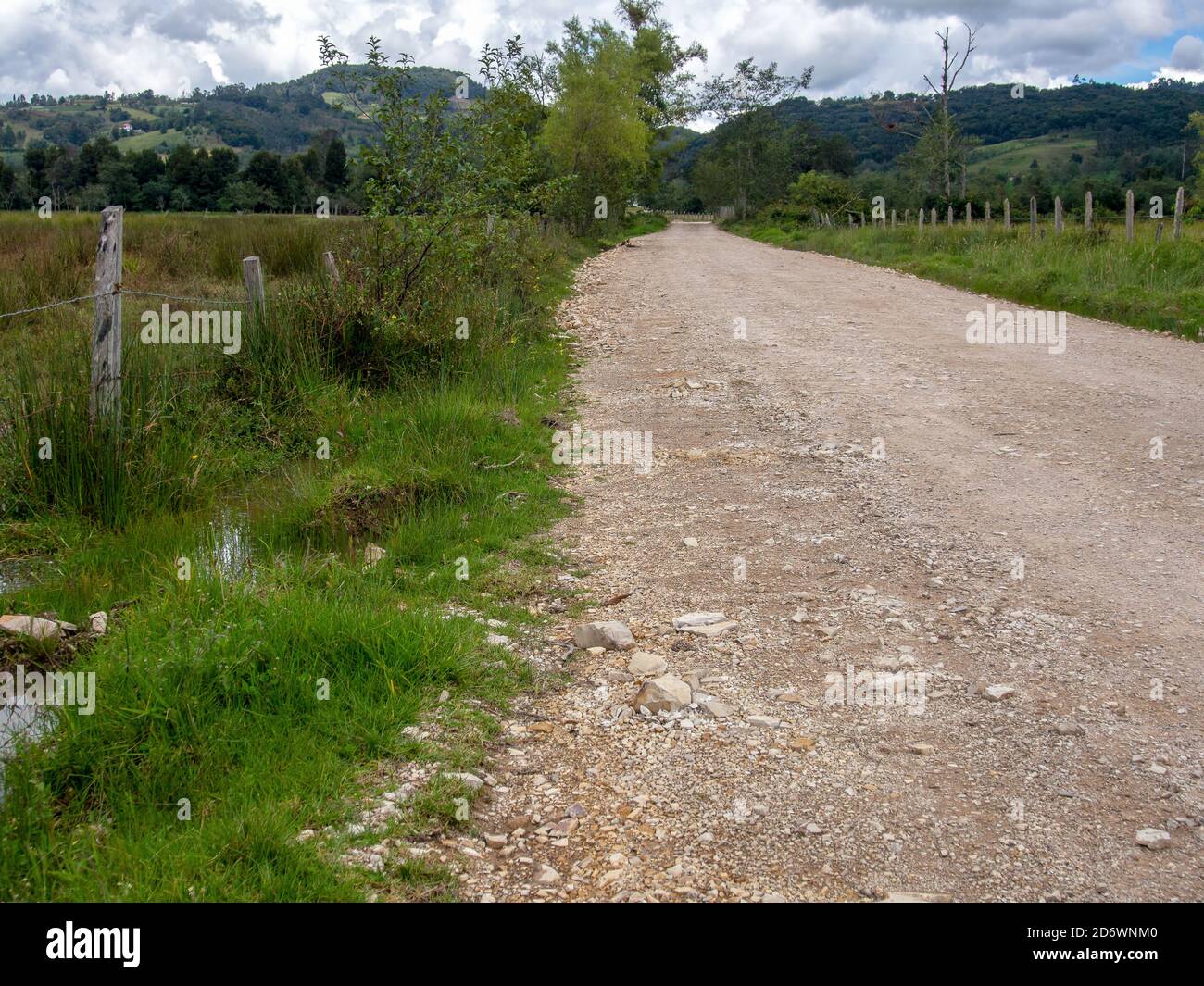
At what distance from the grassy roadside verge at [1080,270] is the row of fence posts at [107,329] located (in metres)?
11.8

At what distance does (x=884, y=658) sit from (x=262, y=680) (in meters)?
2.68

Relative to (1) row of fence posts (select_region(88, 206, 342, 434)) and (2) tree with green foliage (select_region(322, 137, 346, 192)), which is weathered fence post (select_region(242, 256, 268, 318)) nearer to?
(1) row of fence posts (select_region(88, 206, 342, 434))

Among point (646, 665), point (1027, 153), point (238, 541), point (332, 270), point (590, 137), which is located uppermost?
point (1027, 153)

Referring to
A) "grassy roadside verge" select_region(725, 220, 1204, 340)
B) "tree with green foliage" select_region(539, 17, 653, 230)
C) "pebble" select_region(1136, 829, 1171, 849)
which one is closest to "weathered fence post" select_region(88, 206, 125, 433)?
"pebble" select_region(1136, 829, 1171, 849)

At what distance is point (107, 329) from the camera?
20.7ft

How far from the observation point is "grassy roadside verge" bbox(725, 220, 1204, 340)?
12.8 metres

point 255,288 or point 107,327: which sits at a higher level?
point 255,288

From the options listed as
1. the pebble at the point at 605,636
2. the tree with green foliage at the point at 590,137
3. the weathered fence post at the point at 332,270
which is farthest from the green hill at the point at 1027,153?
the pebble at the point at 605,636

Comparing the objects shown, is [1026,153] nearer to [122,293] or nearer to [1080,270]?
[1080,270]

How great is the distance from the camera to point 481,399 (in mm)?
8609

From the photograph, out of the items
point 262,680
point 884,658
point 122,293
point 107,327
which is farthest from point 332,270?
point 884,658

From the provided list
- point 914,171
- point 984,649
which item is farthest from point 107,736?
point 914,171

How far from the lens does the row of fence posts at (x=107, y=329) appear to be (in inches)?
245
